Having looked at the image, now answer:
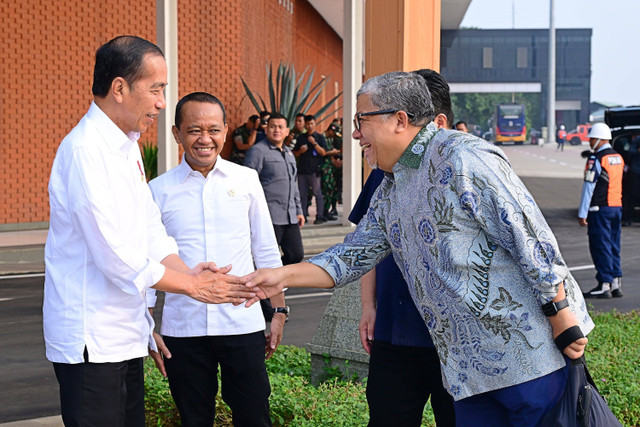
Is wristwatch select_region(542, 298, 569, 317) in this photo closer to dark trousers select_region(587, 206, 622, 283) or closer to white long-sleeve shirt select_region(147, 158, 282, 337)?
white long-sleeve shirt select_region(147, 158, 282, 337)

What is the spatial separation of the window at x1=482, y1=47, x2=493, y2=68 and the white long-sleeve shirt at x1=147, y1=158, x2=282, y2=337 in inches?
3659

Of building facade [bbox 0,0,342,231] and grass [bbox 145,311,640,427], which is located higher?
building facade [bbox 0,0,342,231]

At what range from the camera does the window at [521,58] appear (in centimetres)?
9669

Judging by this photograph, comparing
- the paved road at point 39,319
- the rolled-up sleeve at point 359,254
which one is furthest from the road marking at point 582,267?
the rolled-up sleeve at point 359,254

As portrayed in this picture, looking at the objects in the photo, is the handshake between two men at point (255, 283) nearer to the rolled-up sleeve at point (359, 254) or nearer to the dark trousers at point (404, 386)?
the rolled-up sleeve at point (359, 254)

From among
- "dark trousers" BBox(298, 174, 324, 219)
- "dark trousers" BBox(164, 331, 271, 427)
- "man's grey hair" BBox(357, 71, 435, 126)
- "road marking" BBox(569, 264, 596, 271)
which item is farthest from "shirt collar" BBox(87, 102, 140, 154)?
"dark trousers" BBox(298, 174, 324, 219)

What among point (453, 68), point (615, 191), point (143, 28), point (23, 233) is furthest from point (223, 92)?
point (453, 68)

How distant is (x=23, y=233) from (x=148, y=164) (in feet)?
8.01

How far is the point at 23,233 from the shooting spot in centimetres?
1586

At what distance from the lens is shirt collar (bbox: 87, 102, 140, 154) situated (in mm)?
3164

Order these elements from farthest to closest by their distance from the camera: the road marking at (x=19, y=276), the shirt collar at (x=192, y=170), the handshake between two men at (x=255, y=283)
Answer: the road marking at (x=19, y=276) < the shirt collar at (x=192, y=170) < the handshake between two men at (x=255, y=283)

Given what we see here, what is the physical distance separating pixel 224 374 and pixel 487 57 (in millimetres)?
93839

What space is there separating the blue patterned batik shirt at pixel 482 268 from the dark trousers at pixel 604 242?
8124mm

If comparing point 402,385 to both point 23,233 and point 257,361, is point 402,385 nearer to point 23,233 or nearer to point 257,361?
point 257,361
